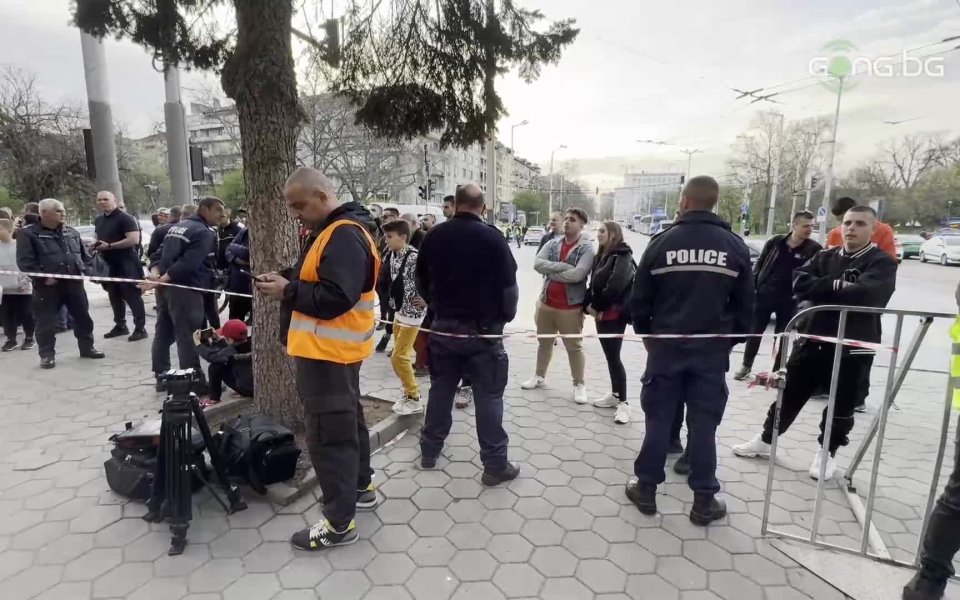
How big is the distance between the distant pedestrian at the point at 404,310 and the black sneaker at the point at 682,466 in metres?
2.09

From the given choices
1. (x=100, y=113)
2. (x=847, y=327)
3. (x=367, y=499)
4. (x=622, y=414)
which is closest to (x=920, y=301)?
(x=847, y=327)

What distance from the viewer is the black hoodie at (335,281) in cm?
234

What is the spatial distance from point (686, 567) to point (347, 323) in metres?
2.18

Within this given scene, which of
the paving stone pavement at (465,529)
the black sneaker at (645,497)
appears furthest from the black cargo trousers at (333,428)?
the black sneaker at (645,497)

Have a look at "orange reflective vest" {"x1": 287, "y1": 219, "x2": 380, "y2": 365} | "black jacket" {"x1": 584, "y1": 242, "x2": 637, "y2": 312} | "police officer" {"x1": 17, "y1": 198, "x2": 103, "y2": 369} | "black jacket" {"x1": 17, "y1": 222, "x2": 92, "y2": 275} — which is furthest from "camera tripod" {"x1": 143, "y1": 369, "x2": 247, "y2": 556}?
"black jacket" {"x1": 17, "y1": 222, "x2": 92, "y2": 275}

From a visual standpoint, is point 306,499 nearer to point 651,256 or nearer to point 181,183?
point 651,256

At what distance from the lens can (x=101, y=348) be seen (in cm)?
655

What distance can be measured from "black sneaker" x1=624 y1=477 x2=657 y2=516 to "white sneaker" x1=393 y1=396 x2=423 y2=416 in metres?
1.93

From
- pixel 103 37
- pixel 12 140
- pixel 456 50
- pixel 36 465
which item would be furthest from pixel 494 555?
pixel 12 140

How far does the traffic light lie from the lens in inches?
166

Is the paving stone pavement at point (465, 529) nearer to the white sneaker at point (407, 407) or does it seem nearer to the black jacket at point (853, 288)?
the white sneaker at point (407, 407)

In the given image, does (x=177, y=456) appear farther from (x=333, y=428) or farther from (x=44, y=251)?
(x=44, y=251)

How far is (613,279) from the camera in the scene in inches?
170

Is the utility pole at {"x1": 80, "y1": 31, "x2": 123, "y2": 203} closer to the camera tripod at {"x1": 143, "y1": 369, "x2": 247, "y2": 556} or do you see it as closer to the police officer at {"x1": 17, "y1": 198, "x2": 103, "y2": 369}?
the police officer at {"x1": 17, "y1": 198, "x2": 103, "y2": 369}
